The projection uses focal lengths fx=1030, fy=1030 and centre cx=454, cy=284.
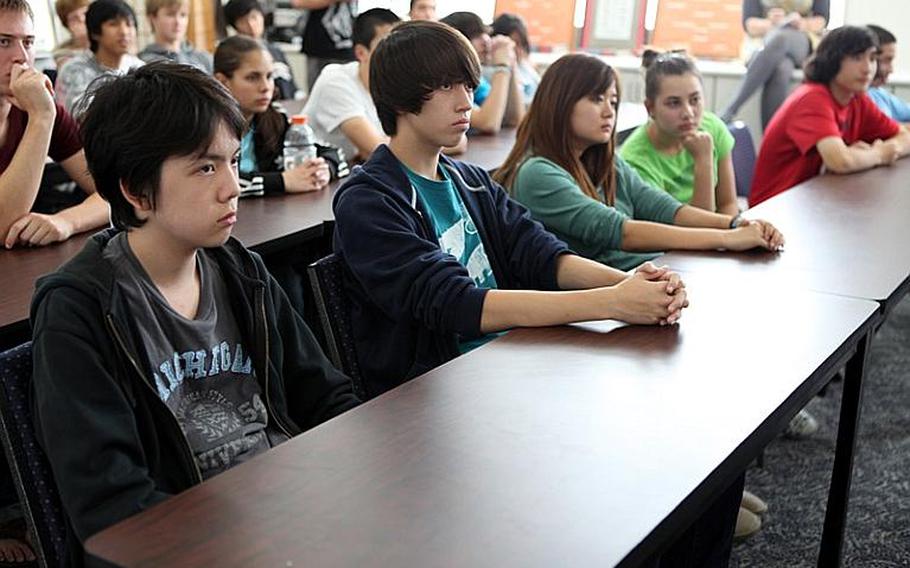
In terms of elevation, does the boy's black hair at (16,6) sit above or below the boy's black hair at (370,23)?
above

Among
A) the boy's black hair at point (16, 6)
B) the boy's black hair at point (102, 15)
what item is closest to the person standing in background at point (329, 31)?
the boy's black hair at point (102, 15)

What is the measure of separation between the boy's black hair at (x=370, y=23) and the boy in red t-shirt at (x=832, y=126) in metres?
1.35

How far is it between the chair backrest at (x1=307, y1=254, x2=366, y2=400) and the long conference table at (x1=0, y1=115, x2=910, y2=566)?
0.35 m

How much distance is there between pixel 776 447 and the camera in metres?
2.72

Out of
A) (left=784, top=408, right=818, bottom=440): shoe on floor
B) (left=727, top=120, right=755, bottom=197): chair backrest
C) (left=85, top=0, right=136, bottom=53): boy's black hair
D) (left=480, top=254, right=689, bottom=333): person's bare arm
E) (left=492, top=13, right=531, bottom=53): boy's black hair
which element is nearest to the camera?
(left=480, top=254, right=689, bottom=333): person's bare arm

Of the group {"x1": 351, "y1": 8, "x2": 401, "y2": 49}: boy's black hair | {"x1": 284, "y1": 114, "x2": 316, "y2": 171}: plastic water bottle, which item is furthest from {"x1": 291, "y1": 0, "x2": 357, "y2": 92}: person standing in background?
{"x1": 284, "y1": 114, "x2": 316, "y2": 171}: plastic water bottle

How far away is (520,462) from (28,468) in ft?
1.92

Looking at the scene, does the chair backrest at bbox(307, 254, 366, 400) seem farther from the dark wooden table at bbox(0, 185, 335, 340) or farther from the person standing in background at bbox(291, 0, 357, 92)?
the person standing in background at bbox(291, 0, 357, 92)

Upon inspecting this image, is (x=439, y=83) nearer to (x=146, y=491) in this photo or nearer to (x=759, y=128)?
(x=146, y=491)

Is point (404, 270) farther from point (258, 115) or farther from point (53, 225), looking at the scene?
point (258, 115)

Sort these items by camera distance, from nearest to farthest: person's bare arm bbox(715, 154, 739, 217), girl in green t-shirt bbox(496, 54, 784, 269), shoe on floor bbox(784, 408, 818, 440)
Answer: girl in green t-shirt bbox(496, 54, 784, 269) < shoe on floor bbox(784, 408, 818, 440) < person's bare arm bbox(715, 154, 739, 217)

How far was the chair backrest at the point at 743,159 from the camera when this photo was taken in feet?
12.7

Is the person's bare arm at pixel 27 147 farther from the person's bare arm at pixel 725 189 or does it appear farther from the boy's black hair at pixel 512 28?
the boy's black hair at pixel 512 28

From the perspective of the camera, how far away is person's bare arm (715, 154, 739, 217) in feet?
10.2
